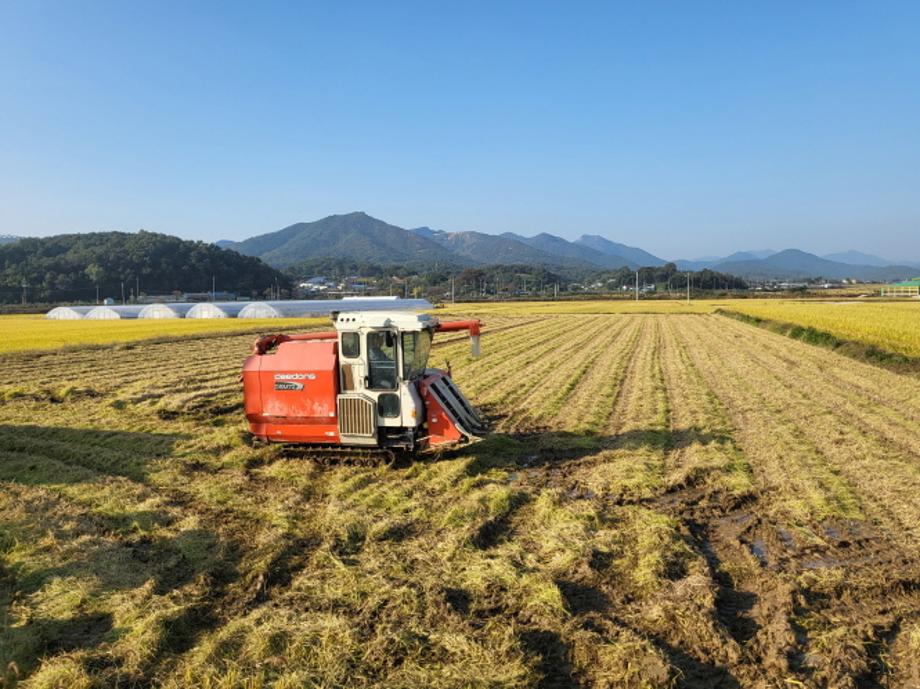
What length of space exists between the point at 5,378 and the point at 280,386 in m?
15.9

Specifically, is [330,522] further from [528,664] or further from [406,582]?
[528,664]

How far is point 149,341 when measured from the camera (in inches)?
1339

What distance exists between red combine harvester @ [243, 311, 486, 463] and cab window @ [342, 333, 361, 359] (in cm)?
2

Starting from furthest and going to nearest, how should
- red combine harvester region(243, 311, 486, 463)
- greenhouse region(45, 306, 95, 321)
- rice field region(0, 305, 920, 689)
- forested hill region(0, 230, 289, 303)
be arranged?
forested hill region(0, 230, 289, 303) → greenhouse region(45, 306, 95, 321) → red combine harvester region(243, 311, 486, 463) → rice field region(0, 305, 920, 689)

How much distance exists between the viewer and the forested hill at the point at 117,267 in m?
103

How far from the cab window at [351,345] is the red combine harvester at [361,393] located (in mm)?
17

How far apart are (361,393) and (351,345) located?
83cm

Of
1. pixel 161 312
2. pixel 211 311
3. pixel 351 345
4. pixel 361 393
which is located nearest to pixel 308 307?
pixel 211 311

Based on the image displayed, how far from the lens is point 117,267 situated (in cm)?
11350

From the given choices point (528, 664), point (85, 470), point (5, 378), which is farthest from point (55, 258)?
point (528, 664)

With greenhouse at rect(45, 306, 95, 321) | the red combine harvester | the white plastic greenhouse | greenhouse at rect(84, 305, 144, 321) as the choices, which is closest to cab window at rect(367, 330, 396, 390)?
the red combine harvester

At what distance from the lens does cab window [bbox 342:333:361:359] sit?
421 inches

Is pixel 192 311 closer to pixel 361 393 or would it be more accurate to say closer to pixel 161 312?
pixel 161 312

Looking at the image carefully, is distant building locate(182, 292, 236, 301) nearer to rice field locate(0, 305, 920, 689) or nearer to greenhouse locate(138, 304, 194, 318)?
greenhouse locate(138, 304, 194, 318)
